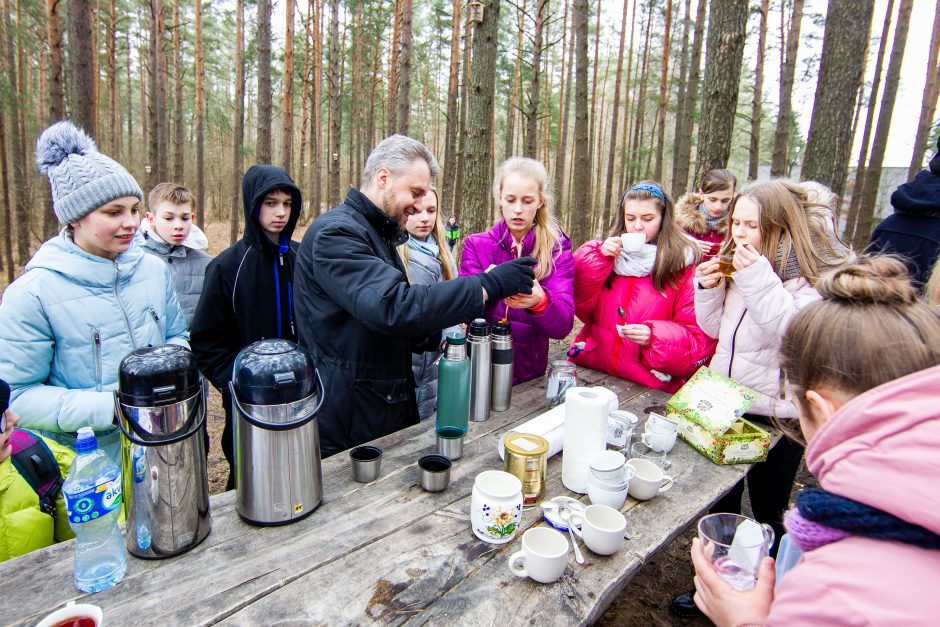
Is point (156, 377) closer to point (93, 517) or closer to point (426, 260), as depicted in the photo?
point (93, 517)

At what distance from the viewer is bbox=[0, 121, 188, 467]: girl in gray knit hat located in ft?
6.48

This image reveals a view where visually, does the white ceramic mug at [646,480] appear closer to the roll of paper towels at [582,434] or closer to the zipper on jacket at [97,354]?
the roll of paper towels at [582,434]

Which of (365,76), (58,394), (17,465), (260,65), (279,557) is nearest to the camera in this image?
(279,557)

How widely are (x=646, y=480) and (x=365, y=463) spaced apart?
3.44ft

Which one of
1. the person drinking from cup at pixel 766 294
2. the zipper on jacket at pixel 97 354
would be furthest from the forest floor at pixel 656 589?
the zipper on jacket at pixel 97 354

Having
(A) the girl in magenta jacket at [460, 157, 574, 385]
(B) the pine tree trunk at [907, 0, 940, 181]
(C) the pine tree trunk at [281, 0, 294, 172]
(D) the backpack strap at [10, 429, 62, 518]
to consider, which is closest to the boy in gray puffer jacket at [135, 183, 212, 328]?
(D) the backpack strap at [10, 429, 62, 518]

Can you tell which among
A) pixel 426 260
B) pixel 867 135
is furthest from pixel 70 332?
pixel 867 135

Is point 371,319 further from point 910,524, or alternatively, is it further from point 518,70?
point 518,70

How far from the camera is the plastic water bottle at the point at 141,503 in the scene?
1.37 metres

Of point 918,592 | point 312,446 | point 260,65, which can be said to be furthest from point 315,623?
point 260,65

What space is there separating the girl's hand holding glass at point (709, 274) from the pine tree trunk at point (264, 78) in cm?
789

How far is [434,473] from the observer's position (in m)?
1.77

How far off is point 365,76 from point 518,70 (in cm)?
628

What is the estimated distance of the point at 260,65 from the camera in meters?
8.47
